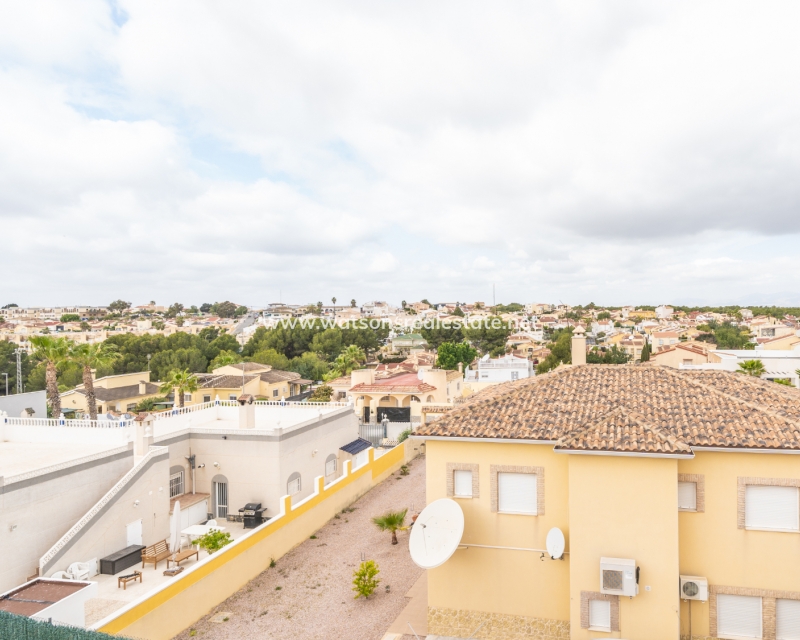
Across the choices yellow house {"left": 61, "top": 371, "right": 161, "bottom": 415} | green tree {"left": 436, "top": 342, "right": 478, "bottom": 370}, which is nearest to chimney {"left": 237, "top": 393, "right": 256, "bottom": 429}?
yellow house {"left": 61, "top": 371, "right": 161, "bottom": 415}

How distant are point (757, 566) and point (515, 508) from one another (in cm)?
481

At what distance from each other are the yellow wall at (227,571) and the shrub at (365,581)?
3.16 m

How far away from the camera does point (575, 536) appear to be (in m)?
11.2

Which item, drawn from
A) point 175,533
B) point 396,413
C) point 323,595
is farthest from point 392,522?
point 396,413

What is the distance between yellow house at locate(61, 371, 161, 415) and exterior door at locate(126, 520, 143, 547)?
1693 inches

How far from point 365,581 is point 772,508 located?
31.0 feet

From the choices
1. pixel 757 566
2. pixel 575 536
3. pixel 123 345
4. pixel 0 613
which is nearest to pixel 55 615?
pixel 0 613

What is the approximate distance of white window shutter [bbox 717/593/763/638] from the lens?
11.1m

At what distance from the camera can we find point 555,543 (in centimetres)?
1166

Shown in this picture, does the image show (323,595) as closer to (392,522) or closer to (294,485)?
(392,522)

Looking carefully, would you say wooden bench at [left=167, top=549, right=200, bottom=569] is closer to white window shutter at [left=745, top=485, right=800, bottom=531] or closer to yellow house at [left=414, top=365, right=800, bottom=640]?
yellow house at [left=414, top=365, right=800, bottom=640]

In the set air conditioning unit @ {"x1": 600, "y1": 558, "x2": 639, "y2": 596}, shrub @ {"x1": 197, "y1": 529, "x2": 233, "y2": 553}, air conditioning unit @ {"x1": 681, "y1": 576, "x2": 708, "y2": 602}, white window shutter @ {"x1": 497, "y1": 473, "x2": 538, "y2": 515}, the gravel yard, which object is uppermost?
white window shutter @ {"x1": 497, "y1": 473, "x2": 538, "y2": 515}

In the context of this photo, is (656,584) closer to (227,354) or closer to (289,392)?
(289,392)

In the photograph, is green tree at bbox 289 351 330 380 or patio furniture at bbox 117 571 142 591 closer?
patio furniture at bbox 117 571 142 591
